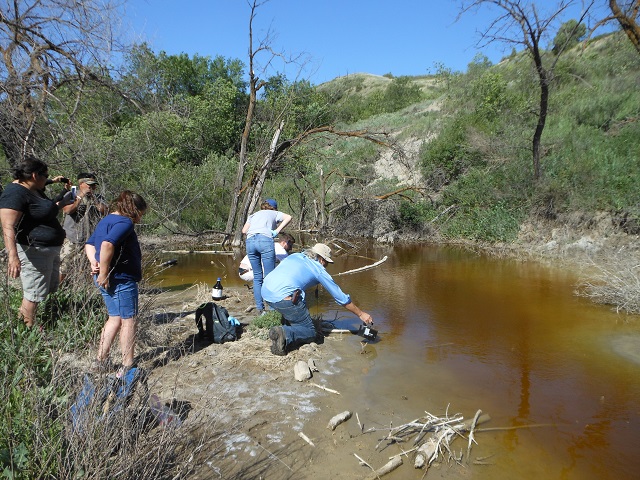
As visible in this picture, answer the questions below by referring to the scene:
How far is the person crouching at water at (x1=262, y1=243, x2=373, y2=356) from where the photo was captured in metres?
4.76

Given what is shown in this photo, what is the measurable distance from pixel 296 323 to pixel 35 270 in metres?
2.69

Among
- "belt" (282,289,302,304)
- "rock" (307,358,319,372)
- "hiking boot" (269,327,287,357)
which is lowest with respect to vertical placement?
"rock" (307,358,319,372)

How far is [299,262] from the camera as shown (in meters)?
5.02

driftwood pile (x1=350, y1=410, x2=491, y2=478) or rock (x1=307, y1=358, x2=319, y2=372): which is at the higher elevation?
rock (x1=307, y1=358, x2=319, y2=372)

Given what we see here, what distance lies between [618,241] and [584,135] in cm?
533

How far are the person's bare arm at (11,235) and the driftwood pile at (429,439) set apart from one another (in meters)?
3.26

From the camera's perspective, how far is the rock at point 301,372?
4301 mm

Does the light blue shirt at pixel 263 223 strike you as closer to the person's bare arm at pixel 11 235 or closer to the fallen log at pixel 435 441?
the person's bare arm at pixel 11 235

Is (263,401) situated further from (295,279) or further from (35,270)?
(35,270)

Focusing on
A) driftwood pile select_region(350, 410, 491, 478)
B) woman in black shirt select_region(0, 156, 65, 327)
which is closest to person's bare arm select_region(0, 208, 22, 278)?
woman in black shirt select_region(0, 156, 65, 327)

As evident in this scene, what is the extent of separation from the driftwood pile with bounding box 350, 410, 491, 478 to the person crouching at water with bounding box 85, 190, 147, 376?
2108 millimetres

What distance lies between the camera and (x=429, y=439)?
134 inches

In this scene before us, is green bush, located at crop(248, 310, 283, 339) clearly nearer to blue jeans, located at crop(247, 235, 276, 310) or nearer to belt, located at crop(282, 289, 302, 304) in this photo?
belt, located at crop(282, 289, 302, 304)

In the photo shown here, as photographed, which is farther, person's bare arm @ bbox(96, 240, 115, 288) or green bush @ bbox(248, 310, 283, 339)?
green bush @ bbox(248, 310, 283, 339)
